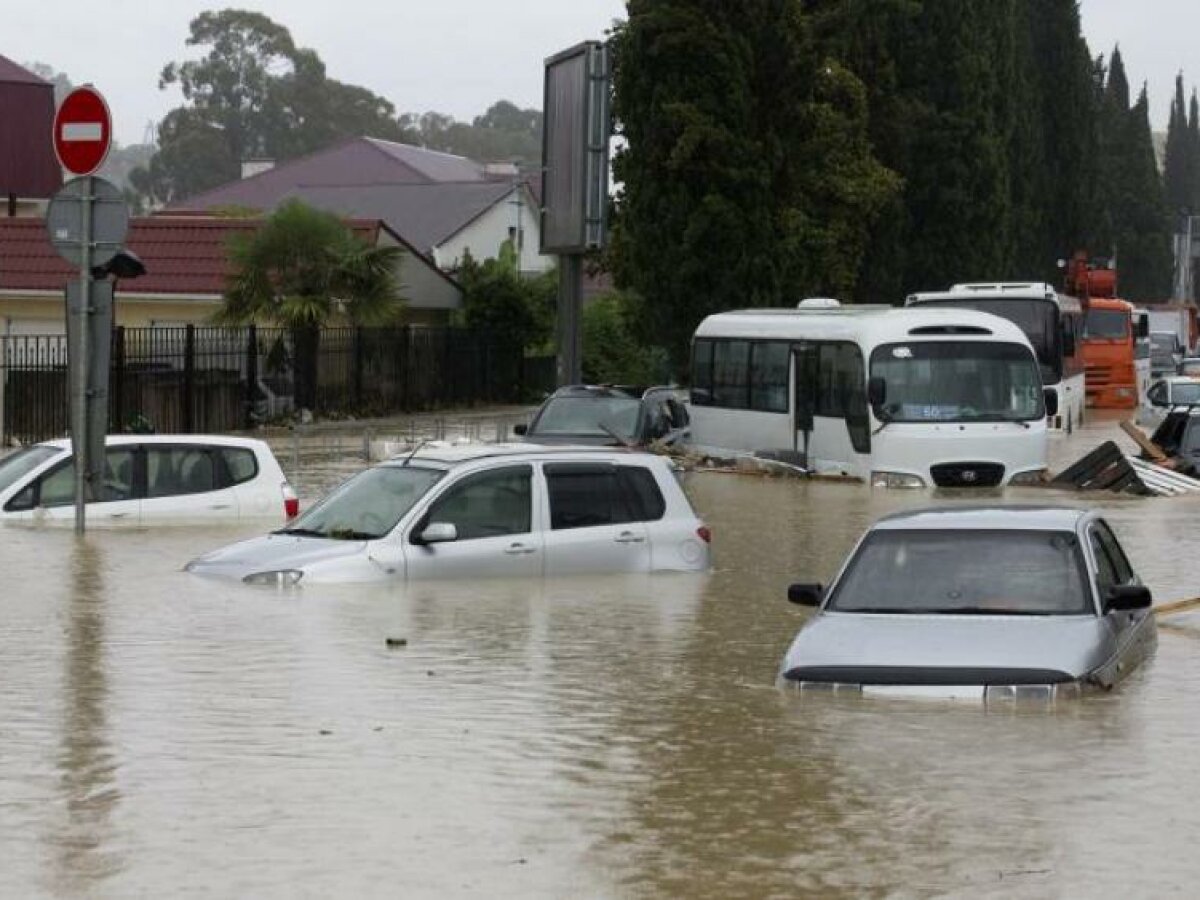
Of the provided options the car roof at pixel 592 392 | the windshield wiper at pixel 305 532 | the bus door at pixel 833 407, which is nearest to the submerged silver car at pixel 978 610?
the windshield wiper at pixel 305 532

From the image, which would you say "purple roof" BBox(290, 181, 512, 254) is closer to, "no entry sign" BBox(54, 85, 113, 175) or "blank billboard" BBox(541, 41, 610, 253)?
"blank billboard" BBox(541, 41, 610, 253)

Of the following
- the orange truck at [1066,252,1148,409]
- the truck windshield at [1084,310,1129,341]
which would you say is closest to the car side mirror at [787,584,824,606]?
the orange truck at [1066,252,1148,409]

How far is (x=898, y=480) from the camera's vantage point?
34.4 m

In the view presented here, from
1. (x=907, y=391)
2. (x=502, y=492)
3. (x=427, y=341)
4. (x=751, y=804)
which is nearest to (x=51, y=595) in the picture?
(x=502, y=492)

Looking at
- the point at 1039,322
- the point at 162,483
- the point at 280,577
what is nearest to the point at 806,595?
the point at 280,577

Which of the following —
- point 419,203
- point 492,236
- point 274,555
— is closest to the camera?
point 274,555

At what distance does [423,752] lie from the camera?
40.7 feet

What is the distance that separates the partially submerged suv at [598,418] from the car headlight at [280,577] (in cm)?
1430

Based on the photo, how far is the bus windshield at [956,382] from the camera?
34938mm

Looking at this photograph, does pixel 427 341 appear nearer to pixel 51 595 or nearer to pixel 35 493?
pixel 35 493

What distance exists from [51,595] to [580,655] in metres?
5.04

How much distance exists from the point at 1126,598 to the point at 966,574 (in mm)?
922

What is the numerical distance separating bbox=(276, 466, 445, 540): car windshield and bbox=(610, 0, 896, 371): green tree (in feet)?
102

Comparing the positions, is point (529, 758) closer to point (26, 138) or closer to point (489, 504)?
point (489, 504)
